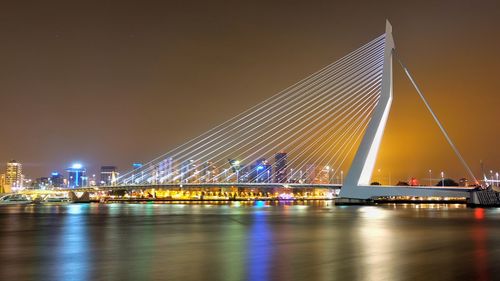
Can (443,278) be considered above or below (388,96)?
below

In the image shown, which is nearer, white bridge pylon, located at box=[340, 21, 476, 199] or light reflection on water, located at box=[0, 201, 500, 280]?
light reflection on water, located at box=[0, 201, 500, 280]

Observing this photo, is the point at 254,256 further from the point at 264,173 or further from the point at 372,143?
the point at 264,173

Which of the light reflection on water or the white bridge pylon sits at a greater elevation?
the white bridge pylon

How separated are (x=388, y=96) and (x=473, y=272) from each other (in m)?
32.9

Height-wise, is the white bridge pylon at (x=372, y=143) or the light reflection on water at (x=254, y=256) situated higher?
the white bridge pylon at (x=372, y=143)

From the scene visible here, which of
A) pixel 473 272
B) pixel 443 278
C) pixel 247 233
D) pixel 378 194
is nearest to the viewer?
pixel 443 278

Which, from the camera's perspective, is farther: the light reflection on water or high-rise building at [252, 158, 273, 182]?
high-rise building at [252, 158, 273, 182]

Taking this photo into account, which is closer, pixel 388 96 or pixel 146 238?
pixel 146 238

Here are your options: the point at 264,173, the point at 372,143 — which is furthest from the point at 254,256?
the point at 264,173

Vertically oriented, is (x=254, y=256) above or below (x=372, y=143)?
below

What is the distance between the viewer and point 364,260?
11609mm

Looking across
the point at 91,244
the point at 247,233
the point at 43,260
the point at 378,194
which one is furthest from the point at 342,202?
the point at 43,260

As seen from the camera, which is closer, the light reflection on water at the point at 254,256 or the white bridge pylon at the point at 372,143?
the light reflection on water at the point at 254,256

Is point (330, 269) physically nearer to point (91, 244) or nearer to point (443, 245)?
point (443, 245)
